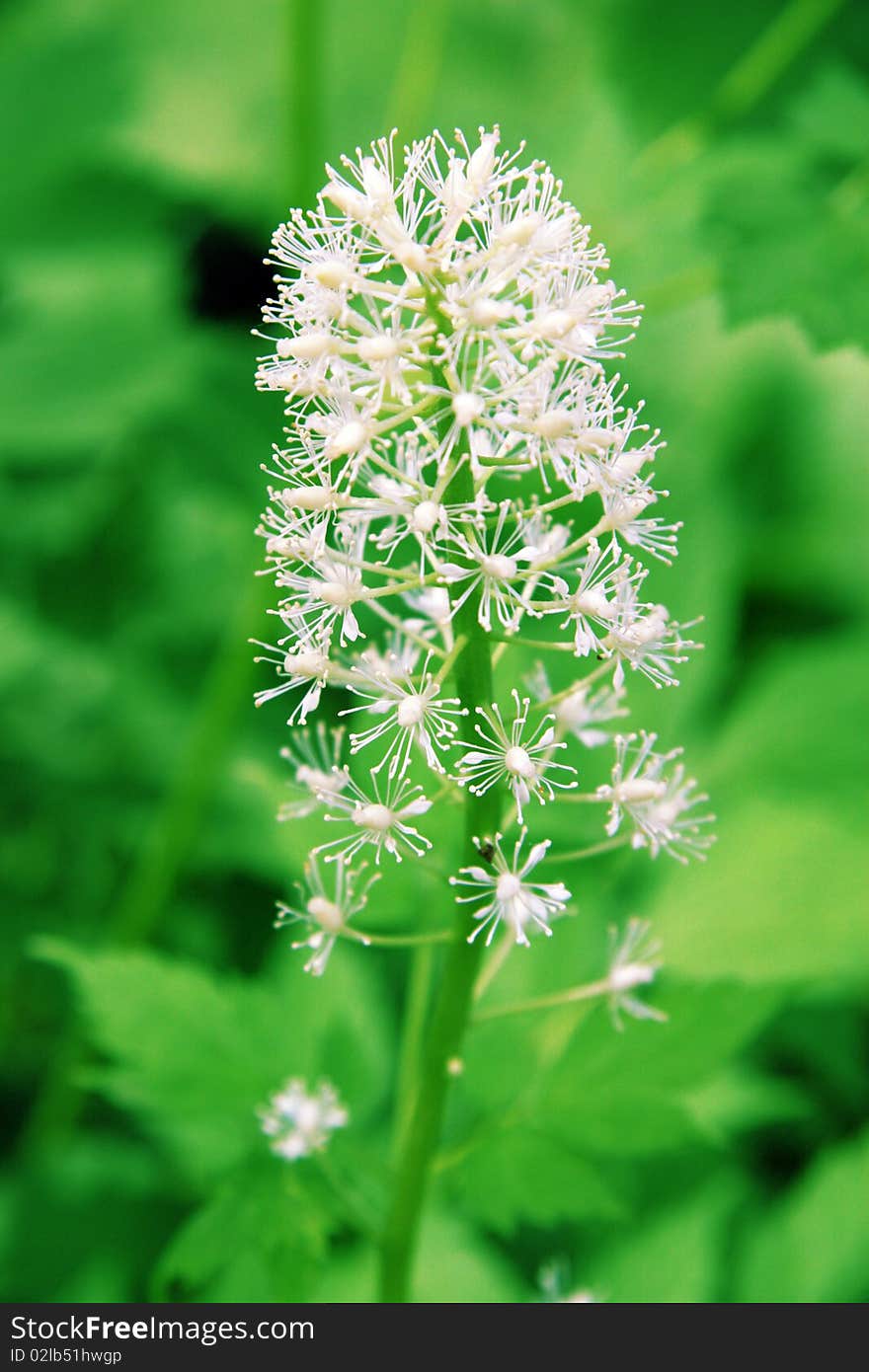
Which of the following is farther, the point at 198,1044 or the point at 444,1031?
the point at 198,1044

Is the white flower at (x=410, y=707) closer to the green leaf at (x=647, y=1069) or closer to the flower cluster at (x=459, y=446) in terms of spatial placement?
the flower cluster at (x=459, y=446)

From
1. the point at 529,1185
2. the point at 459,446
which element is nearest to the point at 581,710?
the point at 459,446

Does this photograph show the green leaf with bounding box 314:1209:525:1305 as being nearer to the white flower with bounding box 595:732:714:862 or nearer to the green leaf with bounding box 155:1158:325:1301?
the green leaf with bounding box 155:1158:325:1301

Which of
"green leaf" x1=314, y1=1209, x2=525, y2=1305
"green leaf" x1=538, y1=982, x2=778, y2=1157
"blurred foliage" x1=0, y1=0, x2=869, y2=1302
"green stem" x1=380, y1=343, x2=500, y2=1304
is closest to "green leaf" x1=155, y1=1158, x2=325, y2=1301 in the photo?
"blurred foliage" x1=0, y1=0, x2=869, y2=1302

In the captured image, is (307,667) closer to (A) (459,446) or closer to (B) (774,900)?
(A) (459,446)

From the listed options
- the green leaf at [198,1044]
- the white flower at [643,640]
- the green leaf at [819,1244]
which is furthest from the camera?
the green leaf at [819,1244]

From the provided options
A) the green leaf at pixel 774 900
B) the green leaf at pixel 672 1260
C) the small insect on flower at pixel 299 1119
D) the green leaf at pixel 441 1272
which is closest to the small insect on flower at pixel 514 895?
the small insect on flower at pixel 299 1119
